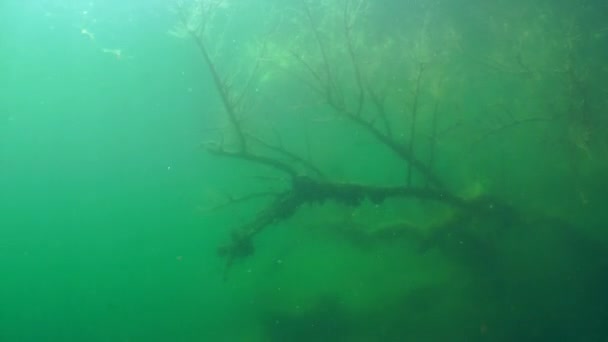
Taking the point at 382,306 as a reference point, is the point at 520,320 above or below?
above

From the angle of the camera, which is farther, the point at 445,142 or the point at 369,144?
the point at 369,144

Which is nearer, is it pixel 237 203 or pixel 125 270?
pixel 237 203

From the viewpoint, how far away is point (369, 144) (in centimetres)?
664

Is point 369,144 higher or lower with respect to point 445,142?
lower

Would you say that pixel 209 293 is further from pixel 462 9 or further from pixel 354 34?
pixel 462 9

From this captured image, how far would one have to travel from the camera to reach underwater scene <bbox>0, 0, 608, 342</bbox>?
19.9ft

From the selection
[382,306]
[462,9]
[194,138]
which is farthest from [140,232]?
[462,9]

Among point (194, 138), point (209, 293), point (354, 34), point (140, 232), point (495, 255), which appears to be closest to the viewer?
point (354, 34)

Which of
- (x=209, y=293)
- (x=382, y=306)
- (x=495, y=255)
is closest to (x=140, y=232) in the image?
(x=209, y=293)

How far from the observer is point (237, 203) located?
6730mm

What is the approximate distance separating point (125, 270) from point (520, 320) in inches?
330

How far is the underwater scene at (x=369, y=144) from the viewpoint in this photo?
6078mm

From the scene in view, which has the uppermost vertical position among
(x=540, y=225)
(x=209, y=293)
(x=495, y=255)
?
(x=540, y=225)

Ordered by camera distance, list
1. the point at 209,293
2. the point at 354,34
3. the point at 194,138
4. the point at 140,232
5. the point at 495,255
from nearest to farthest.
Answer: the point at 354,34
the point at 495,255
the point at 194,138
the point at 209,293
the point at 140,232
